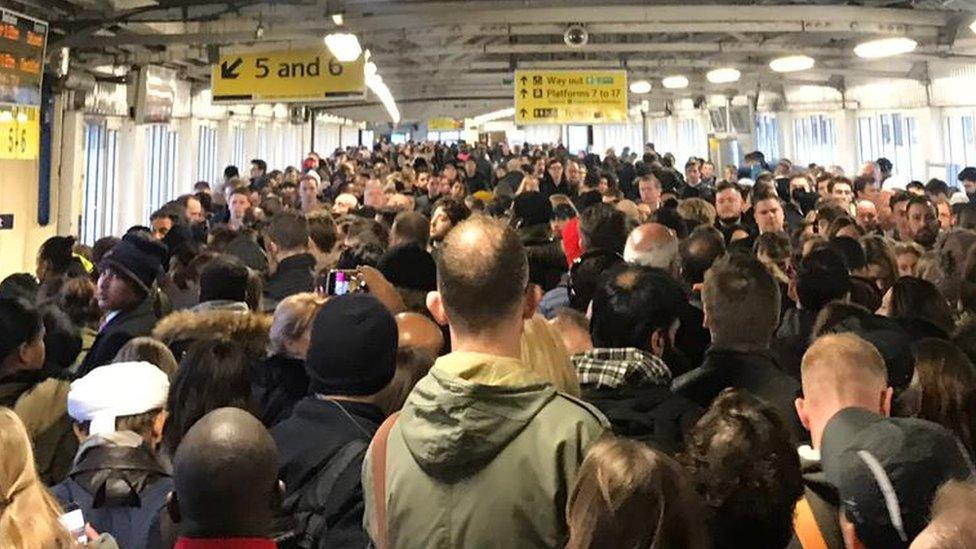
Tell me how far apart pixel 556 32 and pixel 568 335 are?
10.1m

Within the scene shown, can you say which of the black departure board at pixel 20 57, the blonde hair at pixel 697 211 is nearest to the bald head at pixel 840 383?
the blonde hair at pixel 697 211

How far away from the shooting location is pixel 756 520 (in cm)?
188

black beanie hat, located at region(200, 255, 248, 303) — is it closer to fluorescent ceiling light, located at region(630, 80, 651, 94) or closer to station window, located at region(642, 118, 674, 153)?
fluorescent ceiling light, located at region(630, 80, 651, 94)

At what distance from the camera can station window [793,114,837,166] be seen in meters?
19.3

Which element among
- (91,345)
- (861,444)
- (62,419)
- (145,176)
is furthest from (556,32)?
(861,444)

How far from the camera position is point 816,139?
19969 mm

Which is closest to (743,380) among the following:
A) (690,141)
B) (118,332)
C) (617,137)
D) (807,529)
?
(807,529)

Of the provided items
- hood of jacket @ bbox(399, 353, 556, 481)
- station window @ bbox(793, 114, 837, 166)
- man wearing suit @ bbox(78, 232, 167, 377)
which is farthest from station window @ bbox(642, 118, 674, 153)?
hood of jacket @ bbox(399, 353, 556, 481)

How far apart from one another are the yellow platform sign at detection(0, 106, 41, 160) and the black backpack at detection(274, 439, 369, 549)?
7529mm

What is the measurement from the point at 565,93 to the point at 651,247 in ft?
34.1

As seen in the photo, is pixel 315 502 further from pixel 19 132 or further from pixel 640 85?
pixel 640 85

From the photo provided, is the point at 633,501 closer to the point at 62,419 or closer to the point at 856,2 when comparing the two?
the point at 62,419

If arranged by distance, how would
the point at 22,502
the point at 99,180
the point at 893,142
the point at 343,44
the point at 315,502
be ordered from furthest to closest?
the point at 893,142 < the point at 99,180 < the point at 343,44 < the point at 315,502 < the point at 22,502

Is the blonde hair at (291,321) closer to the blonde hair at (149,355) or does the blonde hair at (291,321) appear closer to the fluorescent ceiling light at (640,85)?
the blonde hair at (149,355)
